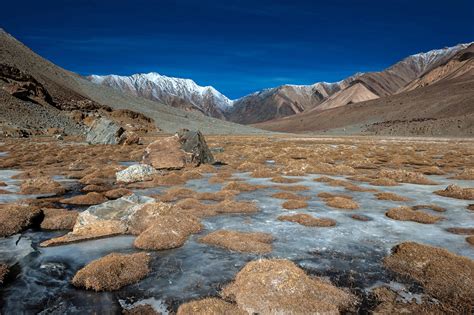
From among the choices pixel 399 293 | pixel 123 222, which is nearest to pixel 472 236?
pixel 399 293

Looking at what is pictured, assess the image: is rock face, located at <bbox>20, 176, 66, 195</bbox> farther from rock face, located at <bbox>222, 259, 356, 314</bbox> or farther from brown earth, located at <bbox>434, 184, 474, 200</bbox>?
brown earth, located at <bbox>434, 184, 474, 200</bbox>

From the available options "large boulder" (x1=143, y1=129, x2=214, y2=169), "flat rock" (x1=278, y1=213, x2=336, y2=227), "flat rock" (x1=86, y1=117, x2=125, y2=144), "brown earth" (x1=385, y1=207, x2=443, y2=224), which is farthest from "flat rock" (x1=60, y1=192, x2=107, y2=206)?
"flat rock" (x1=86, y1=117, x2=125, y2=144)

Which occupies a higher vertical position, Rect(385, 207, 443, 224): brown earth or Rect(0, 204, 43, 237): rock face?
Rect(0, 204, 43, 237): rock face

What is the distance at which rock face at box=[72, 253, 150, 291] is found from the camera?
853 cm

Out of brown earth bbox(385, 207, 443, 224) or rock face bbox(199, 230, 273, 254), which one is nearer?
rock face bbox(199, 230, 273, 254)

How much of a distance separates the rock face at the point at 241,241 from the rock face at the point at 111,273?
2.43 metres

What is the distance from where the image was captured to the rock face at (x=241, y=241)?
1073 centimetres

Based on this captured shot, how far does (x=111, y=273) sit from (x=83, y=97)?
471 feet

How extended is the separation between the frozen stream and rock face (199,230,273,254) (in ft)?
0.91

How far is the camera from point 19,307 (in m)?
7.57

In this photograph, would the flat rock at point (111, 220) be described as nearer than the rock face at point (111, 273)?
No

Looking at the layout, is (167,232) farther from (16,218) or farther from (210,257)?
(16,218)

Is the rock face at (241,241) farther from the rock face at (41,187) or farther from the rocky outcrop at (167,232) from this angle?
the rock face at (41,187)

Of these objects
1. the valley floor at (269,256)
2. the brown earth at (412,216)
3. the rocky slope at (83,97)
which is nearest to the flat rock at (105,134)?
the valley floor at (269,256)
